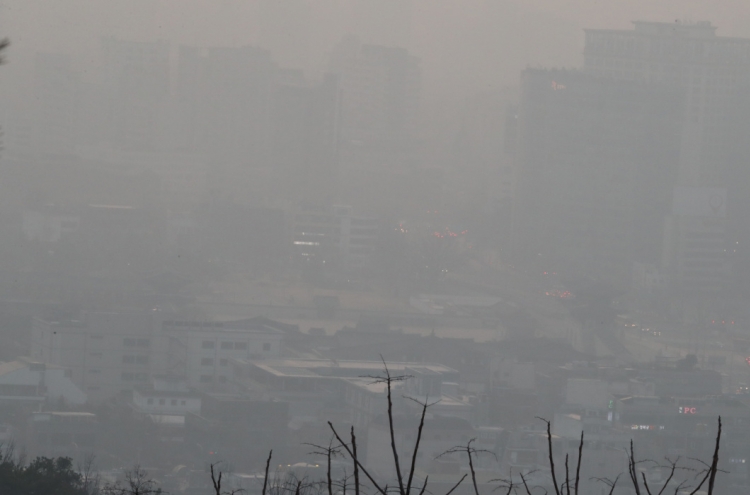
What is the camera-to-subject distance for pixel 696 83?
12.1 m

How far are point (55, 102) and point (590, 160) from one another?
19.5 feet

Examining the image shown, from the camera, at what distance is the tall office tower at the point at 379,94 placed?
14789 millimetres

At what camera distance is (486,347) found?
607 centimetres

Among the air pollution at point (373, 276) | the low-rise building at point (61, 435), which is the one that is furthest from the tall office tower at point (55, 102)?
the low-rise building at point (61, 435)

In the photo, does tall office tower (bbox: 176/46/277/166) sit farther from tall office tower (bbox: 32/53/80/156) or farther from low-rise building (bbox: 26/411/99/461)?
low-rise building (bbox: 26/411/99/461)

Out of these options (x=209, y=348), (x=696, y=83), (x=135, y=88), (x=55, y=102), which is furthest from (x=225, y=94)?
(x=209, y=348)

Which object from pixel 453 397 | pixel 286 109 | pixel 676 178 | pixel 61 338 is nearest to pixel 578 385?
pixel 453 397

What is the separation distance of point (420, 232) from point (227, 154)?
3563 millimetres

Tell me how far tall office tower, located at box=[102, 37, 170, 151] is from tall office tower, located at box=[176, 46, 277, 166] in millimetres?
285

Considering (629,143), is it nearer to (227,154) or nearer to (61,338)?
(227,154)

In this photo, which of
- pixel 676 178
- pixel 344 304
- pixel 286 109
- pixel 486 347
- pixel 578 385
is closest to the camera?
pixel 578 385

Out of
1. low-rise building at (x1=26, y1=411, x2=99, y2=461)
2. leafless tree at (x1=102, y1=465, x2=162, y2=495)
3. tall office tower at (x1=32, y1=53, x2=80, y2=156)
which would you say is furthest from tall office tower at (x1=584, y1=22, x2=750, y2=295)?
leafless tree at (x1=102, y1=465, x2=162, y2=495)

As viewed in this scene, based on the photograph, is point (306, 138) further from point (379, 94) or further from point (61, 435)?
point (61, 435)

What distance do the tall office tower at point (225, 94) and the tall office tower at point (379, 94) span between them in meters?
1.01
